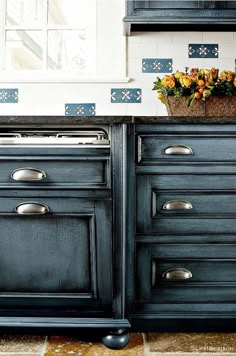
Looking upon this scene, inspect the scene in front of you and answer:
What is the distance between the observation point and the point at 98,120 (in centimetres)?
174

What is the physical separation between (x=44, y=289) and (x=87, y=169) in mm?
497

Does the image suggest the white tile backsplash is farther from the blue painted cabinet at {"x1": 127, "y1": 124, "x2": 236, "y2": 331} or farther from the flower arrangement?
the blue painted cabinet at {"x1": 127, "y1": 124, "x2": 236, "y2": 331}

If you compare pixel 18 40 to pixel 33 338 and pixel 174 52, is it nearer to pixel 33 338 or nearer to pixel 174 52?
pixel 174 52

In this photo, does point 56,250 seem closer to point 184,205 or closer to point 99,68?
point 184,205

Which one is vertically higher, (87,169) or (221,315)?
(87,169)

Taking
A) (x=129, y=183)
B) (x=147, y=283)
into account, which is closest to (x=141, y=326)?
(x=147, y=283)

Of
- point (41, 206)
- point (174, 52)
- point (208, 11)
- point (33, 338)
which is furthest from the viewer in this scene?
→ point (174, 52)

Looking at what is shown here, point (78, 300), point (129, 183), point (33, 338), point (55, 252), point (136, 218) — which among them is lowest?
point (33, 338)

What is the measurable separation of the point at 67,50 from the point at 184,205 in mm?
1197

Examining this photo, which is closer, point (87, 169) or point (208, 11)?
point (87, 169)

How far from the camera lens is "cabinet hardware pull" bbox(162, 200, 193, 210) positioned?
1785mm

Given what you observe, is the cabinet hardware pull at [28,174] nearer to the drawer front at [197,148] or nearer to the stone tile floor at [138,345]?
the drawer front at [197,148]

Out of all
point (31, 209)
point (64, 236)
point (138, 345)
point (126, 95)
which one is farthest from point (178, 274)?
point (126, 95)

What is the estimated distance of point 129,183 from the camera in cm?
177
